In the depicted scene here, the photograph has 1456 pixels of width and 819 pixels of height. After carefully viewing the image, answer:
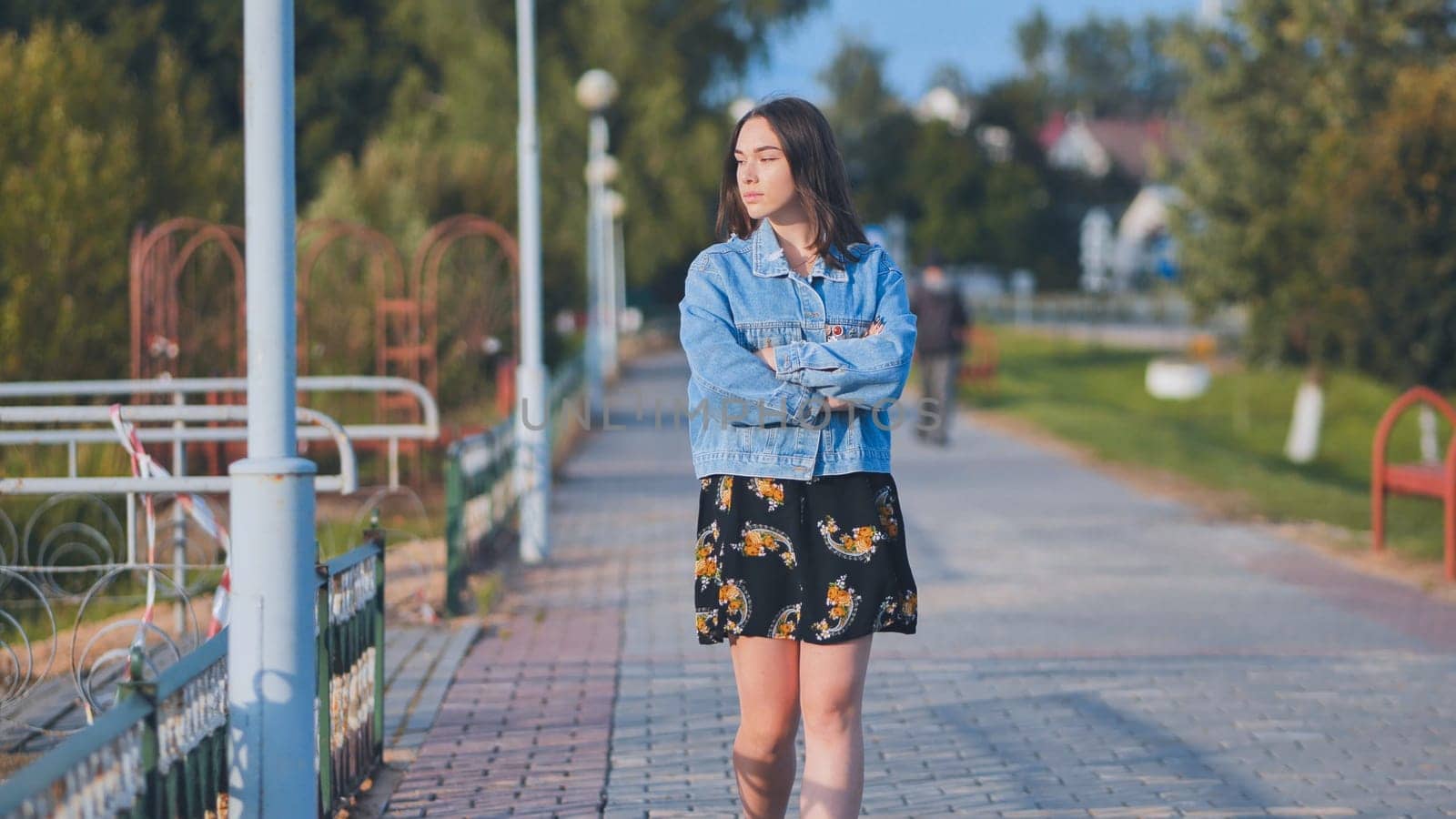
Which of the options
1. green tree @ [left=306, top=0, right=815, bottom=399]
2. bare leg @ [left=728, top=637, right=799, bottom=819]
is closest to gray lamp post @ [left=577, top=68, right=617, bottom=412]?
green tree @ [left=306, top=0, right=815, bottom=399]

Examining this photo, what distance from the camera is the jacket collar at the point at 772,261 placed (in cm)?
362

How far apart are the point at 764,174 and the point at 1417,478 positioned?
790 cm

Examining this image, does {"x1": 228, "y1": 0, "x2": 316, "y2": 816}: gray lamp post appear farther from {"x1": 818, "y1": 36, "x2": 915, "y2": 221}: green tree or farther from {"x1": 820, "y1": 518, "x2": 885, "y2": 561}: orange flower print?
{"x1": 818, "y1": 36, "x2": 915, "y2": 221}: green tree

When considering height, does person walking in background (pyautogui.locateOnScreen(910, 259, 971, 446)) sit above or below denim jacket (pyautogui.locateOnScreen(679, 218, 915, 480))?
below

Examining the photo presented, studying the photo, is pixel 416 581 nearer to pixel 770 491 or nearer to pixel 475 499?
pixel 475 499

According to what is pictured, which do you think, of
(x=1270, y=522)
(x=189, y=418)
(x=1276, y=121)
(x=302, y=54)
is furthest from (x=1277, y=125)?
(x=302, y=54)

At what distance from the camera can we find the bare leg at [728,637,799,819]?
11.8 ft

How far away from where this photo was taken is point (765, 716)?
364cm

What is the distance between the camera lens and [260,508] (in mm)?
3801

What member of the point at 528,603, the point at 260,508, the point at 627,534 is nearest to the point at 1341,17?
the point at 627,534

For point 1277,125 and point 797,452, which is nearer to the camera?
point 797,452

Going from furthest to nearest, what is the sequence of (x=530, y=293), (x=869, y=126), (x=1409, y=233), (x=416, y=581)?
1. (x=869, y=126)
2. (x=1409, y=233)
3. (x=530, y=293)
4. (x=416, y=581)

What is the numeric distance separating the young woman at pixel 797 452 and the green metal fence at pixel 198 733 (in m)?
1.04

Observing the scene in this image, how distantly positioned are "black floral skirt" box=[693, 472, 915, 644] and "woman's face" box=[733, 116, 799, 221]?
1.85ft
